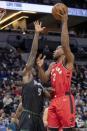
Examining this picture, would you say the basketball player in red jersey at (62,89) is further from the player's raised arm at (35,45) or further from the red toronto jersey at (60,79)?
the player's raised arm at (35,45)

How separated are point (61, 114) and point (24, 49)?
17.9 meters

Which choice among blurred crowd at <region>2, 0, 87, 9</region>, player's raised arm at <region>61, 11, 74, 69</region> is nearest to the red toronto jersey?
player's raised arm at <region>61, 11, 74, 69</region>

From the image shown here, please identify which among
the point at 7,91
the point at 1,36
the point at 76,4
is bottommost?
the point at 7,91

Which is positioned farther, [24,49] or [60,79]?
[24,49]

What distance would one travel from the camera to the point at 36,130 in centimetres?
646

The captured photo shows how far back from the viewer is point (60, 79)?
507 centimetres

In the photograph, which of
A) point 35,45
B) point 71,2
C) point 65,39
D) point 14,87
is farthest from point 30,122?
point 71,2

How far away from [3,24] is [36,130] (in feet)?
62.3

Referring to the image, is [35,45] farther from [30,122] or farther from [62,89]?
[30,122]

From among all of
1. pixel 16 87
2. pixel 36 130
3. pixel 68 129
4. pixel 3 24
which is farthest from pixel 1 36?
pixel 68 129

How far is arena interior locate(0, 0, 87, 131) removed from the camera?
642 inches

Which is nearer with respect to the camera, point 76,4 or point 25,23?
point 76,4

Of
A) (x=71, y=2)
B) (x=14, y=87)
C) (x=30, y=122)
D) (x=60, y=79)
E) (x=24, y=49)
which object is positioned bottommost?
(x=14, y=87)

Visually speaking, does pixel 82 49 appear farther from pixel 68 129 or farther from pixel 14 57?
pixel 68 129
